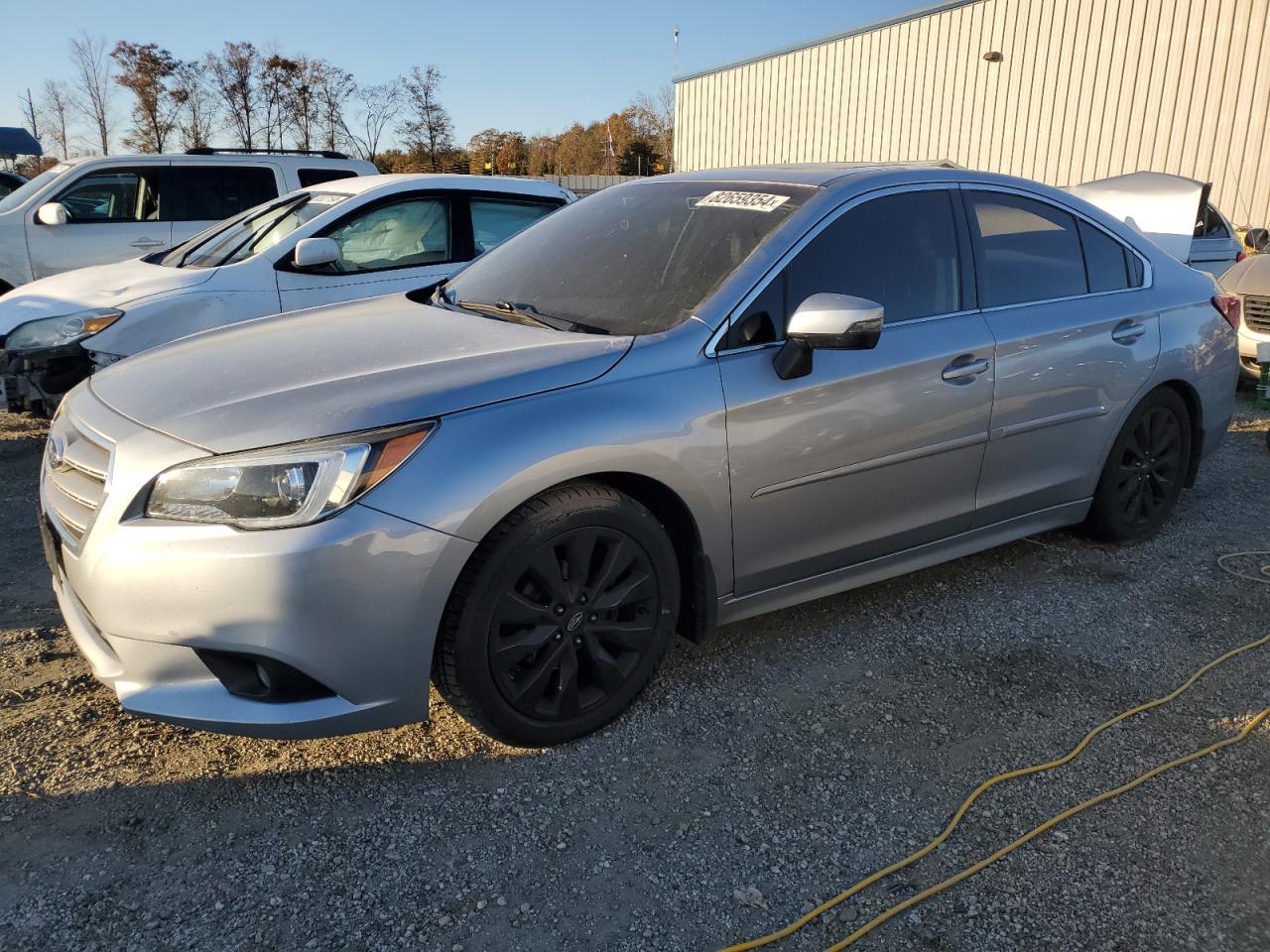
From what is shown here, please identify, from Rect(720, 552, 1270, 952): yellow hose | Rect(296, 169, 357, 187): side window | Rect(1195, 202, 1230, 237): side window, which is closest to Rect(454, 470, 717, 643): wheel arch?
Rect(720, 552, 1270, 952): yellow hose

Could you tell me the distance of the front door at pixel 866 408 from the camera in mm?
2984

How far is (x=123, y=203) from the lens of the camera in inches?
319

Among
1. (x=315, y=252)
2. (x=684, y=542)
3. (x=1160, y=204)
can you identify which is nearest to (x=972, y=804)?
(x=684, y=542)

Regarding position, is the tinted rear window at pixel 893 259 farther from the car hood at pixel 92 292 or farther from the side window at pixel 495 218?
the car hood at pixel 92 292

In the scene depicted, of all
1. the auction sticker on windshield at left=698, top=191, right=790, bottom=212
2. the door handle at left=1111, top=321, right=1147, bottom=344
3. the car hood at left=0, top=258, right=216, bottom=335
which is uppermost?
the auction sticker on windshield at left=698, top=191, right=790, bottom=212

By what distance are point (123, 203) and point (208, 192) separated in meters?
0.68

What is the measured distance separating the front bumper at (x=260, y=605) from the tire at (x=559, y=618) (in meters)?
0.10

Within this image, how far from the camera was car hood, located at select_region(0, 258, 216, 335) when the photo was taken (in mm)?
5426

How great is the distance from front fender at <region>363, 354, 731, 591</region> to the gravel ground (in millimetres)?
638

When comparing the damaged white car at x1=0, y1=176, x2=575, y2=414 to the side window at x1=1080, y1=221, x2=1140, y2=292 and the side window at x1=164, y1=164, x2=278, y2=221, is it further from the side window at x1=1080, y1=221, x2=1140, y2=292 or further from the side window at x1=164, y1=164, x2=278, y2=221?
the side window at x1=1080, y1=221, x2=1140, y2=292

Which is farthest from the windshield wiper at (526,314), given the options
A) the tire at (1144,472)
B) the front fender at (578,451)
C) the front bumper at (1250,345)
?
the front bumper at (1250,345)

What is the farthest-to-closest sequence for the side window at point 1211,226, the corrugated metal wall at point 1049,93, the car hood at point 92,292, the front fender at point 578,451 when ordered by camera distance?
the corrugated metal wall at point 1049,93, the side window at point 1211,226, the car hood at point 92,292, the front fender at point 578,451

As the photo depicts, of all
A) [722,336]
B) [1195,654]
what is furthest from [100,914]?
[1195,654]

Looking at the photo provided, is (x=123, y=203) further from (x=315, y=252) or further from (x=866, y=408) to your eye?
(x=866, y=408)
